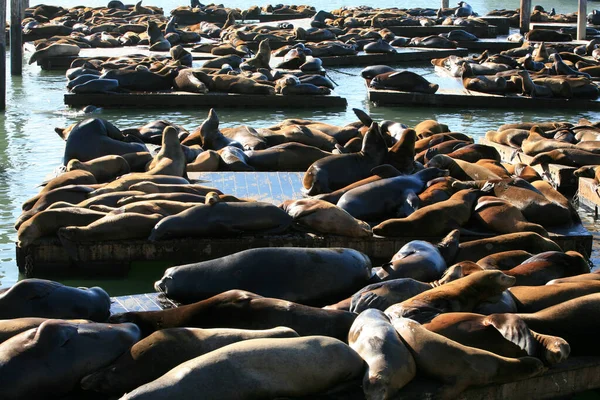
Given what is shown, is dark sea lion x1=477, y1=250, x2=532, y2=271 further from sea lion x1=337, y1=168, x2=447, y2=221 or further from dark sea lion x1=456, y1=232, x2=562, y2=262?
sea lion x1=337, y1=168, x2=447, y2=221

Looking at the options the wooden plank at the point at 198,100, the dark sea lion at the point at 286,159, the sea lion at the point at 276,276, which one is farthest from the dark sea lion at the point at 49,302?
the wooden plank at the point at 198,100

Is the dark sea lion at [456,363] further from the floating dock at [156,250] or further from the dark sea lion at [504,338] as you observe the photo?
the floating dock at [156,250]

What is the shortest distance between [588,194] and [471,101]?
6.78m

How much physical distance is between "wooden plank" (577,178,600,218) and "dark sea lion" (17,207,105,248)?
4.70 metres

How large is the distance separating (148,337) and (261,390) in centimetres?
64

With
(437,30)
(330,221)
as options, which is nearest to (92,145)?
(330,221)

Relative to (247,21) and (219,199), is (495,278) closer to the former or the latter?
(219,199)

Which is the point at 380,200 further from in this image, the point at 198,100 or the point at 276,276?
the point at 198,100

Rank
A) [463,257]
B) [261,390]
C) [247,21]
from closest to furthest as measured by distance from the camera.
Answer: [261,390], [463,257], [247,21]

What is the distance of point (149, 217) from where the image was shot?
22.0 feet

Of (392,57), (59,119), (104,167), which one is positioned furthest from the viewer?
(392,57)

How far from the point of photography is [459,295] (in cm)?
476

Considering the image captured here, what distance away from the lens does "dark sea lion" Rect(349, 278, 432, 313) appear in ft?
15.9

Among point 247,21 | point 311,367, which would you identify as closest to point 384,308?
point 311,367
